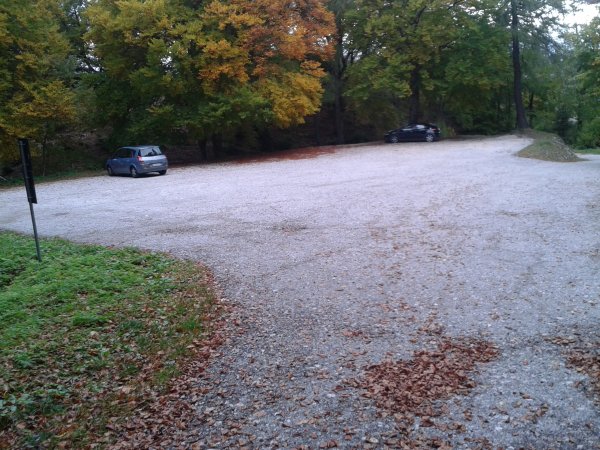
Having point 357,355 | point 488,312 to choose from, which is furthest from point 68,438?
point 488,312

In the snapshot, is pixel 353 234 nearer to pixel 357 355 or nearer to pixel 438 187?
pixel 357 355

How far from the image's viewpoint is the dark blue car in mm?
36406

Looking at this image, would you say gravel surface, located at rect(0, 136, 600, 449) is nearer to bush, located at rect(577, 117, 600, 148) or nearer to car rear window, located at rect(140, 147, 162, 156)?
car rear window, located at rect(140, 147, 162, 156)

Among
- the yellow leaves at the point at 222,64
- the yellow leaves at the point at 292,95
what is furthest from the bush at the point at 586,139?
the yellow leaves at the point at 222,64

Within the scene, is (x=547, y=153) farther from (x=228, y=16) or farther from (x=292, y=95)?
(x=228, y=16)

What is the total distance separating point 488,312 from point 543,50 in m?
37.2

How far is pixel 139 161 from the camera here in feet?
84.2

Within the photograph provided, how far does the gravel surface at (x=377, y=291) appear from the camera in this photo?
4.57m

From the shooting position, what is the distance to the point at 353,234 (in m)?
11.6

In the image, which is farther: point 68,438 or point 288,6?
point 288,6

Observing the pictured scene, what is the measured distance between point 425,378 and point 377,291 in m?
2.73

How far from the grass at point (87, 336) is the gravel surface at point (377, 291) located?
609 millimetres

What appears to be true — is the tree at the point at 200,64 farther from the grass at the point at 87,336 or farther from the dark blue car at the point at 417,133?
the grass at the point at 87,336

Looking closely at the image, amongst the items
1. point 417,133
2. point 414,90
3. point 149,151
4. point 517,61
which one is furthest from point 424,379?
point 517,61
